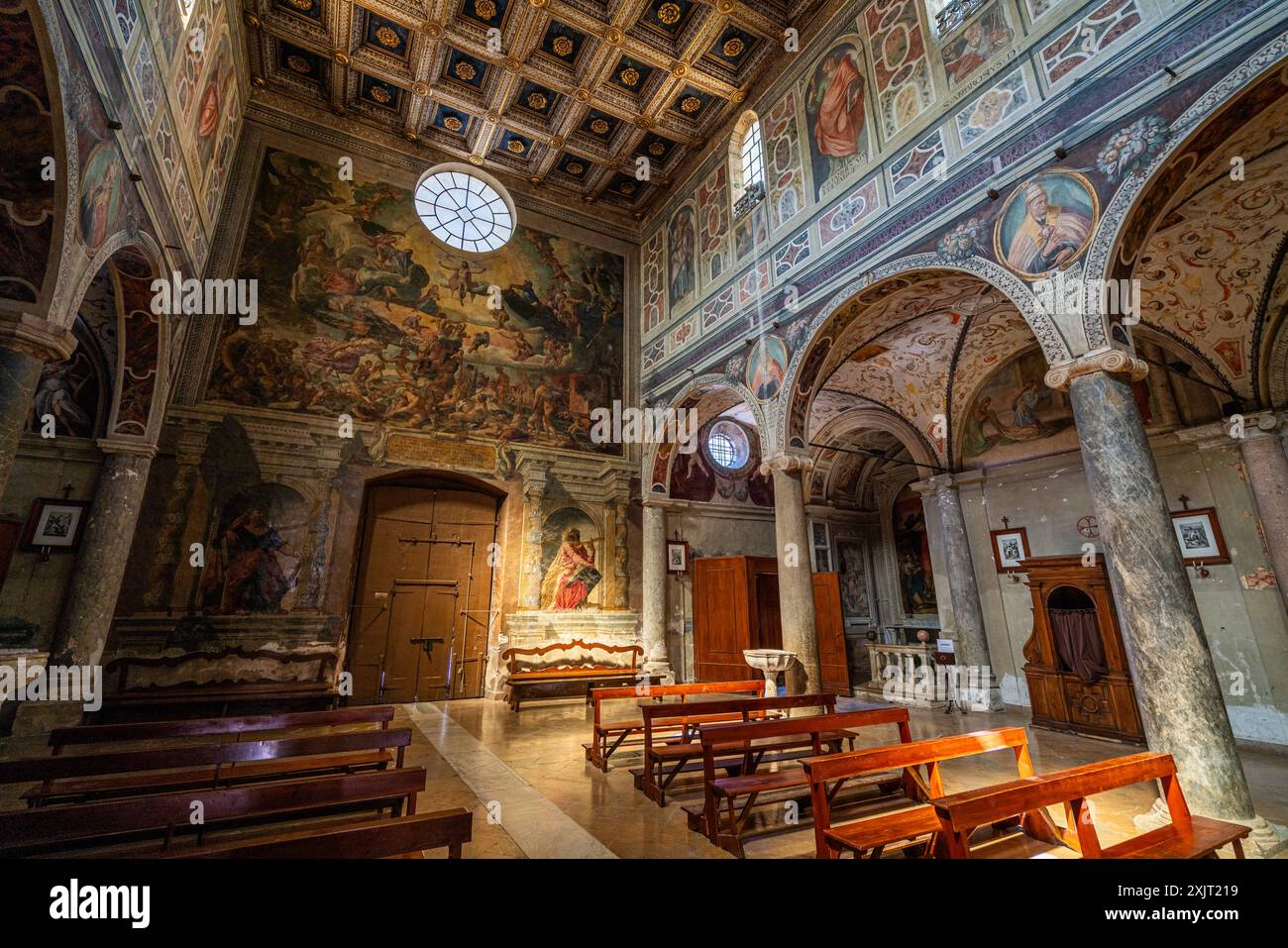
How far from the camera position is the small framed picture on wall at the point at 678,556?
12141 mm

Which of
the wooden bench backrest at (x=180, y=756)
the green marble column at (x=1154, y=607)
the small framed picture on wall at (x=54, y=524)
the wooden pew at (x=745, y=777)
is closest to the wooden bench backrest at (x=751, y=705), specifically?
the wooden pew at (x=745, y=777)

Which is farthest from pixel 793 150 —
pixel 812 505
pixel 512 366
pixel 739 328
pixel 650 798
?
pixel 650 798

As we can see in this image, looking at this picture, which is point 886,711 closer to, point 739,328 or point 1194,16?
point 1194,16

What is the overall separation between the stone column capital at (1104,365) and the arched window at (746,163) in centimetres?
654

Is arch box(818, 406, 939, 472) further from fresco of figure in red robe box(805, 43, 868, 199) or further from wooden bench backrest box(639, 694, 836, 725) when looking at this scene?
wooden bench backrest box(639, 694, 836, 725)

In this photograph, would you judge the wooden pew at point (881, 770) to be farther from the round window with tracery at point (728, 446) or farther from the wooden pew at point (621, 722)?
the round window with tracery at point (728, 446)

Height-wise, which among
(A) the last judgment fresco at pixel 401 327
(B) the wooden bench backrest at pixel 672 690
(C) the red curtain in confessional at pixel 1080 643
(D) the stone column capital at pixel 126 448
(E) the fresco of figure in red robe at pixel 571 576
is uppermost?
(A) the last judgment fresco at pixel 401 327

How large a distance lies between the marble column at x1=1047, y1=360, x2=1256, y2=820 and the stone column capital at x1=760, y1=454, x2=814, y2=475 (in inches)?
140

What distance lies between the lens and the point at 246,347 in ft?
31.0

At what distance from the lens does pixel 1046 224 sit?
17.5 feet

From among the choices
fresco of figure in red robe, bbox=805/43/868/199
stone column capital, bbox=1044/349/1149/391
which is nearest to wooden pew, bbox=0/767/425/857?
stone column capital, bbox=1044/349/1149/391

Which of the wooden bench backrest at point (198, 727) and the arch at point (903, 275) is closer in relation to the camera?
the wooden bench backrest at point (198, 727)

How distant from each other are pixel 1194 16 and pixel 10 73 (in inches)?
363

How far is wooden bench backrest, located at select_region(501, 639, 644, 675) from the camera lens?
986 centimetres
